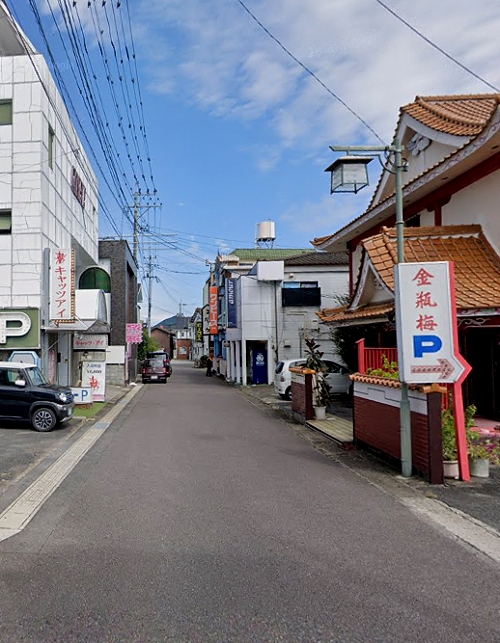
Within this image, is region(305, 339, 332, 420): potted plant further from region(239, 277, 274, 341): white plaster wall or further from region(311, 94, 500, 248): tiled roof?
region(239, 277, 274, 341): white plaster wall

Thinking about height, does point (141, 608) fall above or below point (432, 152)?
below

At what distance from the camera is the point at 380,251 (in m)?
12.4

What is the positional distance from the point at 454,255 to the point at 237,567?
9.04 m

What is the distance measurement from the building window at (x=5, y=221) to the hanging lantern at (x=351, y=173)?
39.6 feet

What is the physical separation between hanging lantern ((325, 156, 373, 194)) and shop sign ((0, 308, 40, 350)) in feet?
37.3

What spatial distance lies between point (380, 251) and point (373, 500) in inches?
270

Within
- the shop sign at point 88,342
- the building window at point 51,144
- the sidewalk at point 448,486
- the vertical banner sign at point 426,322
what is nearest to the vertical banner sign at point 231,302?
the shop sign at point 88,342

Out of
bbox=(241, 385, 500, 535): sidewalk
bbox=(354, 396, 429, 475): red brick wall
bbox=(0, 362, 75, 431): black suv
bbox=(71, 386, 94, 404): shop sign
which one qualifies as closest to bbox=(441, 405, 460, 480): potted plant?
bbox=(241, 385, 500, 535): sidewalk

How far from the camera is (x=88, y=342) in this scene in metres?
22.7

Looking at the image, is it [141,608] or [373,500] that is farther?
[373,500]

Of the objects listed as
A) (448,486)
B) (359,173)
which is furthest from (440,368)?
(359,173)

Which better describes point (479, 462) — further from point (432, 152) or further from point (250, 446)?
point (432, 152)

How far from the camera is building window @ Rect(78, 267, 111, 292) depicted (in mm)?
24703

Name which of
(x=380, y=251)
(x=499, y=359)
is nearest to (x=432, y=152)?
(x=380, y=251)
